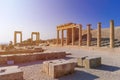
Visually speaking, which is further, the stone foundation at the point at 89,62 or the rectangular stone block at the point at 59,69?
the stone foundation at the point at 89,62

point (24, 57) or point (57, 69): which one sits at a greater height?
point (24, 57)

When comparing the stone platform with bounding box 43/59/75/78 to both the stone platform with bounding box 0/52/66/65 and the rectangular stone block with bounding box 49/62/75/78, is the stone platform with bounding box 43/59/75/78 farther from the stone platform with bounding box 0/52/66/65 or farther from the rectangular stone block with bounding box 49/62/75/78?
the stone platform with bounding box 0/52/66/65

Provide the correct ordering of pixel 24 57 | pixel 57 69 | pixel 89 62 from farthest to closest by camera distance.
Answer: pixel 24 57 < pixel 89 62 < pixel 57 69

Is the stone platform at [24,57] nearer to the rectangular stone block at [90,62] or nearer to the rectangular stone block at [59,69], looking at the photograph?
the rectangular stone block at [90,62]

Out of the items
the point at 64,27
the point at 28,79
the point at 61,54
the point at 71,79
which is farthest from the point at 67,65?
the point at 64,27

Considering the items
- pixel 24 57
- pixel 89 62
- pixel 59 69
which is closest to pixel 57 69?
pixel 59 69

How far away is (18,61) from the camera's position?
942 centimetres

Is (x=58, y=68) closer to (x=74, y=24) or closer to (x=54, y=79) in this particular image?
(x=54, y=79)

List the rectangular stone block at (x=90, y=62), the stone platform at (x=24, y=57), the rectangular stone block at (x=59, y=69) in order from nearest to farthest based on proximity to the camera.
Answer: the rectangular stone block at (x=59, y=69), the rectangular stone block at (x=90, y=62), the stone platform at (x=24, y=57)

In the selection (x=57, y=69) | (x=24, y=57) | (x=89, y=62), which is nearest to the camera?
(x=57, y=69)

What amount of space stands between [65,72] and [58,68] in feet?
1.70

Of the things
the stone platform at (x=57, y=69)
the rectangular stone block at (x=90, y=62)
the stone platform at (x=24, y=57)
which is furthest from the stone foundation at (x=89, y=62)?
the stone platform at (x=24, y=57)

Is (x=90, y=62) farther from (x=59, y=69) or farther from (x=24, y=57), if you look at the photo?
(x=24, y=57)

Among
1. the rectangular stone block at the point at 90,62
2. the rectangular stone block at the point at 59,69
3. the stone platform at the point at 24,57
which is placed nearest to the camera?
the rectangular stone block at the point at 59,69
